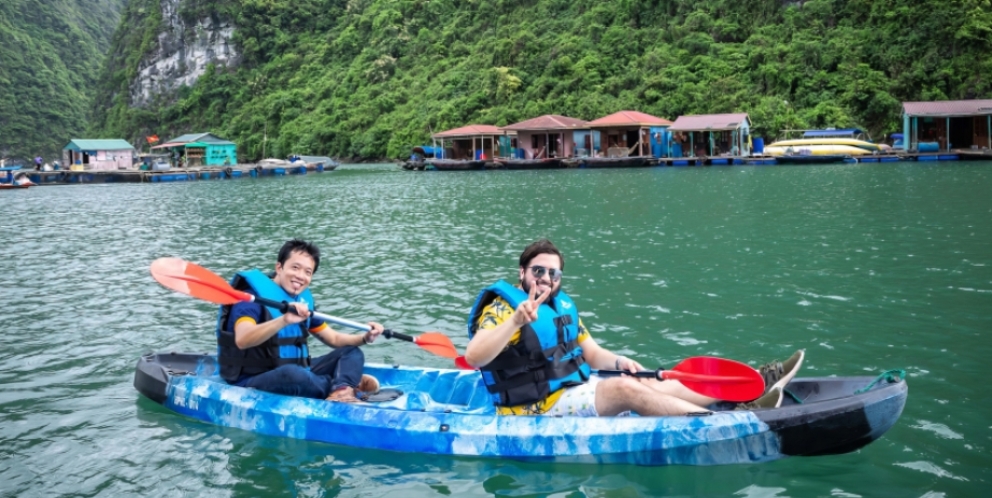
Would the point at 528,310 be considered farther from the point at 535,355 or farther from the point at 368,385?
the point at 368,385

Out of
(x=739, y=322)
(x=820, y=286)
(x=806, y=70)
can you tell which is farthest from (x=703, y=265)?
(x=806, y=70)

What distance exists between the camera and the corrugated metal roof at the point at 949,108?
52.1 m

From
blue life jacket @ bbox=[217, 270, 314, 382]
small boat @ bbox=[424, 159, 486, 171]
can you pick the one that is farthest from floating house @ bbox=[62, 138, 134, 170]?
blue life jacket @ bbox=[217, 270, 314, 382]

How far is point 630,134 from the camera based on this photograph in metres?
63.2

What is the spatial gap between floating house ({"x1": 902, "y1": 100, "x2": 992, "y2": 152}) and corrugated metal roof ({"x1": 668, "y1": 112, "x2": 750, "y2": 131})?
34.7ft

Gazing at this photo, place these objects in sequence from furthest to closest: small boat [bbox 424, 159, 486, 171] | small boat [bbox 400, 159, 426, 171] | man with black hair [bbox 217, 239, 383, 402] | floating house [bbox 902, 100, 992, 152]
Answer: small boat [bbox 400, 159, 426, 171] → small boat [bbox 424, 159, 486, 171] → floating house [bbox 902, 100, 992, 152] → man with black hair [bbox 217, 239, 383, 402]

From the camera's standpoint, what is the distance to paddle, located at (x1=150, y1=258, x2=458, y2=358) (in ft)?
23.2

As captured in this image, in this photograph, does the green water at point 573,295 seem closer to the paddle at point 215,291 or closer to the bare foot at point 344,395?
the bare foot at point 344,395

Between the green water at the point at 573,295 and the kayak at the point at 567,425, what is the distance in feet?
0.48

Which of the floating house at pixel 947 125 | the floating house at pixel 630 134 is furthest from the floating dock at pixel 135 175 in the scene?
the floating house at pixel 947 125

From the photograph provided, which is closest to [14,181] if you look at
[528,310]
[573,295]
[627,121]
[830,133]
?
[627,121]

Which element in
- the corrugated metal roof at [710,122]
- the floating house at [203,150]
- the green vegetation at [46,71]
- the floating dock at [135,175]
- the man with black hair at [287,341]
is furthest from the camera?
the green vegetation at [46,71]

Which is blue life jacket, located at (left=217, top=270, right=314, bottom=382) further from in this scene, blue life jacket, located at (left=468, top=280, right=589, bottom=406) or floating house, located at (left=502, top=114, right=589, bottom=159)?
floating house, located at (left=502, top=114, right=589, bottom=159)

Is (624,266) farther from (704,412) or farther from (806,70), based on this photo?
(806,70)
